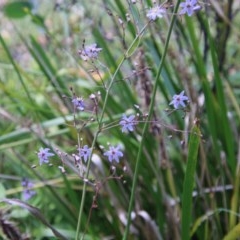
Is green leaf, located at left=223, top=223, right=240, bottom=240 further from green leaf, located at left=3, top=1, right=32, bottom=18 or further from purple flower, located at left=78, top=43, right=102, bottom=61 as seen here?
green leaf, located at left=3, top=1, right=32, bottom=18

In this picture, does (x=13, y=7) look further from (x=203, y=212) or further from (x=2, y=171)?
(x=203, y=212)

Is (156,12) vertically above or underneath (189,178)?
above

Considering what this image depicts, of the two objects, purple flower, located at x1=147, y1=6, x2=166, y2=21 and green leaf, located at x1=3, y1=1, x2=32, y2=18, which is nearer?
purple flower, located at x1=147, y1=6, x2=166, y2=21

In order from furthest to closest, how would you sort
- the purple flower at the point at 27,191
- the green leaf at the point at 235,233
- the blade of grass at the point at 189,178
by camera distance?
the purple flower at the point at 27,191 < the green leaf at the point at 235,233 < the blade of grass at the point at 189,178

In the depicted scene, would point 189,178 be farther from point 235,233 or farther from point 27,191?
point 27,191

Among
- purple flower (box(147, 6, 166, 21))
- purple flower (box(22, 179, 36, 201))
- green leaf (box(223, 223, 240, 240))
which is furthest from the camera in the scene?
purple flower (box(22, 179, 36, 201))

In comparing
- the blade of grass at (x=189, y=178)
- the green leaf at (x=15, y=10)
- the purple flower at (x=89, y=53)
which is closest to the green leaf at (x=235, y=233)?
the blade of grass at (x=189, y=178)

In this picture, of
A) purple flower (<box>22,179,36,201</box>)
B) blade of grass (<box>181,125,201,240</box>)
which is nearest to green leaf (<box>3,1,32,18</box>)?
purple flower (<box>22,179,36,201</box>)

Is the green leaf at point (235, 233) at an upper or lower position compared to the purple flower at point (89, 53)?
lower

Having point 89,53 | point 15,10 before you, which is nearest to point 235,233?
point 89,53

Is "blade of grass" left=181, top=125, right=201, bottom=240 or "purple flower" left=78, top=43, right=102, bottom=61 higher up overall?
"purple flower" left=78, top=43, right=102, bottom=61

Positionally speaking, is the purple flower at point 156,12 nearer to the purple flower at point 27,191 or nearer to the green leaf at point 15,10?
the purple flower at point 27,191

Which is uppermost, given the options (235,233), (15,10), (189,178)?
(15,10)
